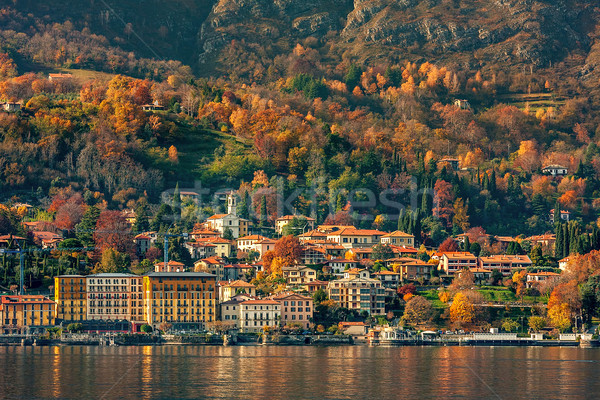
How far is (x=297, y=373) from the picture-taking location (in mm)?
92562

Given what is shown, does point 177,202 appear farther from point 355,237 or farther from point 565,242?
point 565,242

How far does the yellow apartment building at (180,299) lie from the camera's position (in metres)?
123

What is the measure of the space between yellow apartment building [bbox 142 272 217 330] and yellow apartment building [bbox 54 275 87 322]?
17.8 ft

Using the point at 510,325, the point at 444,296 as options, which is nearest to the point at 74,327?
the point at 444,296

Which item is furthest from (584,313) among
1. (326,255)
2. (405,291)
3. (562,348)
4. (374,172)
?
(374,172)

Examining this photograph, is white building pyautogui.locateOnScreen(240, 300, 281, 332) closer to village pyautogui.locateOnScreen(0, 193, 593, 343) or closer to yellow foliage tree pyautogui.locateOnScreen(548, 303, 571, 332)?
village pyautogui.locateOnScreen(0, 193, 593, 343)

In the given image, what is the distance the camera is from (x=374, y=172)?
6909 inches

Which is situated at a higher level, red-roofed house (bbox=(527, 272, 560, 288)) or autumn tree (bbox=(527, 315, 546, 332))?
red-roofed house (bbox=(527, 272, 560, 288))

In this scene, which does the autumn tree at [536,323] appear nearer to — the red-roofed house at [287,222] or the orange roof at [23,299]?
the orange roof at [23,299]

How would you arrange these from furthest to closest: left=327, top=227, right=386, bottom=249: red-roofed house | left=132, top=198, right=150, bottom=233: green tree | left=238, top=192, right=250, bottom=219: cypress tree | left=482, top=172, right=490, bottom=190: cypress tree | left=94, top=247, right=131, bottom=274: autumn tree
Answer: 1. left=482, top=172, right=490, bottom=190: cypress tree
2. left=238, top=192, right=250, bottom=219: cypress tree
3. left=327, top=227, right=386, bottom=249: red-roofed house
4. left=132, top=198, right=150, bottom=233: green tree
5. left=94, top=247, right=131, bottom=274: autumn tree

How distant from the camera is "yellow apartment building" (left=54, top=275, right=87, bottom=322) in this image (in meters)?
122

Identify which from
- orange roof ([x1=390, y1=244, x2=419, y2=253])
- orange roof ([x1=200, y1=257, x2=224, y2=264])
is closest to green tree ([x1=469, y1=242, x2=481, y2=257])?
orange roof ([x1=390, y1=244, x2=419, y2=253])

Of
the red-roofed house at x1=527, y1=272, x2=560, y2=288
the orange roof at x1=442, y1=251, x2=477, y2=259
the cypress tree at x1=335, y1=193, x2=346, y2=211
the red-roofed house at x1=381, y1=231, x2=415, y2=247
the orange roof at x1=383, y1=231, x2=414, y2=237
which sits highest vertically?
the cypress tree at x1=335, y1=193, x2=346, y2=211

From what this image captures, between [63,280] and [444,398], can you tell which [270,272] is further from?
[444,398]
